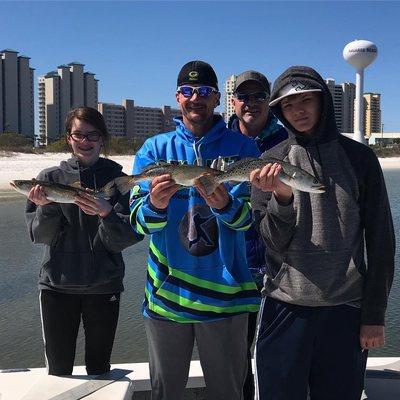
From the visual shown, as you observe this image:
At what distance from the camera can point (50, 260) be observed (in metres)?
3.76

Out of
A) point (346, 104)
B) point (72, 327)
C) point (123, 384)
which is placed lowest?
point (123, 384)

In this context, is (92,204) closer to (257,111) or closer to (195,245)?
(195,245)

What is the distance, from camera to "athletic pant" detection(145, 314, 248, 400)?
3.16 m

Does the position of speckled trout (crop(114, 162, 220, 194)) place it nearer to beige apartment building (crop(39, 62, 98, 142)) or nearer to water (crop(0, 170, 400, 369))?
water (crop(0, 170, 400, 369))

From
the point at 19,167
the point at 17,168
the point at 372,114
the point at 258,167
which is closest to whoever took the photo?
the point at 258,167

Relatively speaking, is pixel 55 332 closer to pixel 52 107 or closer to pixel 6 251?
pixel 6 251

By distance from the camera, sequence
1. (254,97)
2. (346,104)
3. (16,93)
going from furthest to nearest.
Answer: (346,104) < (16,93) < (254,97)

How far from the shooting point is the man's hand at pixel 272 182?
2.73 metres

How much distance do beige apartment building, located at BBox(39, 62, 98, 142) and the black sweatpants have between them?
384 feet

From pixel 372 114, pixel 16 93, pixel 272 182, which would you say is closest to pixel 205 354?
pixel 272 182

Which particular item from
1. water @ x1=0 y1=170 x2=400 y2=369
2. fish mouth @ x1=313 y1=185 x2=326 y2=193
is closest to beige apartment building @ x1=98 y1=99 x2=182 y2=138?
water @ x1=0 y1=170 x2=400 y2=369

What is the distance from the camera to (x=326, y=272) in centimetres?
275

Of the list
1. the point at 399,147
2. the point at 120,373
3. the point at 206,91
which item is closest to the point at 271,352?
the point at 120,373

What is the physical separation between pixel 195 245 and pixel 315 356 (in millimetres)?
1012
